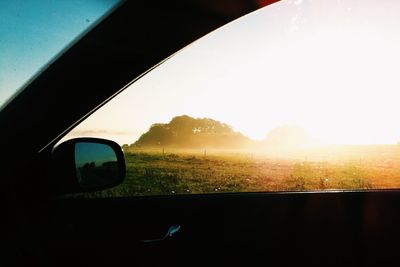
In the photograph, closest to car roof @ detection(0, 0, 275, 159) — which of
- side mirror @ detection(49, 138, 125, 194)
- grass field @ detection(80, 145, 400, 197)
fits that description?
side mirror @ detection(49, 138, 125, 194)

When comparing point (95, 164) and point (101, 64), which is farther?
point (101, 64)

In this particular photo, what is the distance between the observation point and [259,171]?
25188mm

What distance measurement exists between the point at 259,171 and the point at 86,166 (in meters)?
23.8

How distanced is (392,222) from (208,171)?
20.3 metres

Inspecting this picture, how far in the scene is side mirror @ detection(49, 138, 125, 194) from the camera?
176 centimetres

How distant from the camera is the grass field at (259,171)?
19.6 m

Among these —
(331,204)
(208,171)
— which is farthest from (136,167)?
(331,204)

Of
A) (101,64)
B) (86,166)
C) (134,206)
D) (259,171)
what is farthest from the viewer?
(259,171)

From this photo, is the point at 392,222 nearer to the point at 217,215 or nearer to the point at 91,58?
the point at 217,215

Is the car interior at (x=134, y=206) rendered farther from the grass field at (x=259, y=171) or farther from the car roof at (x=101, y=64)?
the grass field at (x=259, y=171)

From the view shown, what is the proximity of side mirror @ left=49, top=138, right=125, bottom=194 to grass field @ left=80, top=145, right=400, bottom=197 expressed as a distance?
48.9 feet

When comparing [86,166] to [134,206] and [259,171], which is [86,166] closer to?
[134,206]

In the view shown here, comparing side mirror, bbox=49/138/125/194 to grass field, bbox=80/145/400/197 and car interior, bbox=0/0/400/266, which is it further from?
grass field, bbox=80/145/400/197

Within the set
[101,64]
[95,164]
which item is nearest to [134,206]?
[95,164]
